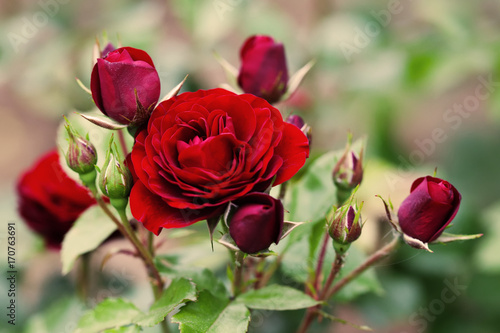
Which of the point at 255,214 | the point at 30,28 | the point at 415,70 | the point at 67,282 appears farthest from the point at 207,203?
the point at 30,28

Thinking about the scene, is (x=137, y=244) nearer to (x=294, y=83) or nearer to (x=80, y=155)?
(x=80, y=155)

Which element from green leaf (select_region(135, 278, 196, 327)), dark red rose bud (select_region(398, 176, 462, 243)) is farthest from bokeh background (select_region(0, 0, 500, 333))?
dark red rose bud (select_region(398, 176, 462, 243))

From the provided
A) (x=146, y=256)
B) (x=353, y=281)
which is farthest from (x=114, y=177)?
(x=353, y=281)

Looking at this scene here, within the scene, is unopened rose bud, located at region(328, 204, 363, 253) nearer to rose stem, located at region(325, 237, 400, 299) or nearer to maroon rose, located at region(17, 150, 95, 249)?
rose stem, located at region(325, 237, 400, 299)

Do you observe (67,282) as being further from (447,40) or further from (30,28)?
(447,40)

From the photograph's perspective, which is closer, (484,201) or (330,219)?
(330,219)

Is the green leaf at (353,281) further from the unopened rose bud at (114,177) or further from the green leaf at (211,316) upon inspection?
the unopened rose bud at (114,177)
